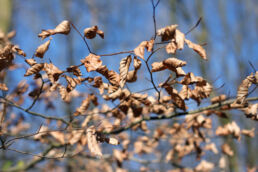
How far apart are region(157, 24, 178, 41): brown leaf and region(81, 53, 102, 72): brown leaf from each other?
1.10 ft

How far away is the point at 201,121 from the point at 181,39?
91 centimetres

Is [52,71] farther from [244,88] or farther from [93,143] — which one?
[244,88]

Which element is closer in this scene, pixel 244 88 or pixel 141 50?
pixel 141 50

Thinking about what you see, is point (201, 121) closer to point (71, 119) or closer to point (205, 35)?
point (71, 119)

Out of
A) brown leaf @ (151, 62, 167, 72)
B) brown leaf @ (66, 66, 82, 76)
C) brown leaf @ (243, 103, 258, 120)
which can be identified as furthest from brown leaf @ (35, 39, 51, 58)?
brown leaf @ (243, 103, 258, 120)

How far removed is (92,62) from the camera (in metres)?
1.19

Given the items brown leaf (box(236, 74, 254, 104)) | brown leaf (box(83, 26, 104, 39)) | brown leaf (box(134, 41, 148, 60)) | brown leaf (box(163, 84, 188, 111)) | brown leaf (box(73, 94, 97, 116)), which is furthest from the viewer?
brown leaf (box(73, 94, 97, 116))

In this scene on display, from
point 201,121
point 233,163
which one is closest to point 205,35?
point 233,163

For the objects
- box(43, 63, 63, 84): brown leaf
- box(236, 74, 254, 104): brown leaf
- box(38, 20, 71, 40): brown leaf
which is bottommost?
box(236, 74, 254, 104): brown leaf

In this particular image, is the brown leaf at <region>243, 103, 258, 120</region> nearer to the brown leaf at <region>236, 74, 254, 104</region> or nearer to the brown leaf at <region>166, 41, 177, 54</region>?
the brown leaf at <region>236, 74, 254, 104</region>

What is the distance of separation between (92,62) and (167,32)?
1.33 feet

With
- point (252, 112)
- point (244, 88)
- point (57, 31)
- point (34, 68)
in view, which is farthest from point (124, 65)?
point (252, 112)

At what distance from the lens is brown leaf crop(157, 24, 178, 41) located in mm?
1142

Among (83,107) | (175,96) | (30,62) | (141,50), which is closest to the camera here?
(141,50)
